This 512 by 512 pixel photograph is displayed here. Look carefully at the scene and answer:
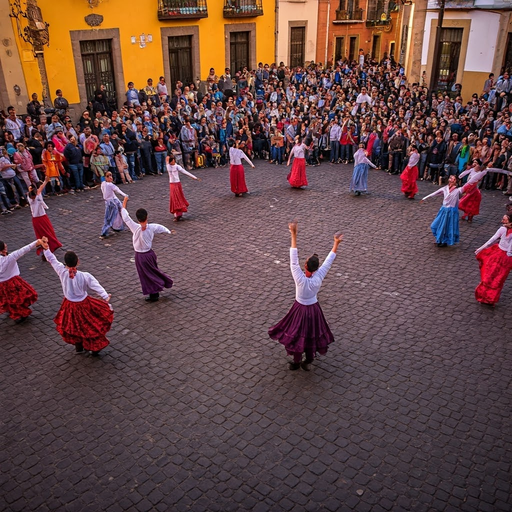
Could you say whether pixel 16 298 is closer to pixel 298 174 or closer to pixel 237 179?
pixel 237 179

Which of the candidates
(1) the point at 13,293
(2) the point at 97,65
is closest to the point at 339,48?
(2) the point at 97,65

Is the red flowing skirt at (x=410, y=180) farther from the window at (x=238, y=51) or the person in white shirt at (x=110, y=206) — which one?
the window at (x=238, y=51)

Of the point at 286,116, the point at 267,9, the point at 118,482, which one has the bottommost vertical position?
the point at 118,482

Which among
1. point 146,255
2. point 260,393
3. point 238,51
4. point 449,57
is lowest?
point 260,393

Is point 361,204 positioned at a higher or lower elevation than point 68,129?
lower

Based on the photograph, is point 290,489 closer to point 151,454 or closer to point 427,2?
point 151,454

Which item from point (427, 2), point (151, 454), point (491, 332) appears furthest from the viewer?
point (427, 2)

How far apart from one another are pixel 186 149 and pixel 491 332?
12.5 m

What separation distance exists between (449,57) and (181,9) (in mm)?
12603

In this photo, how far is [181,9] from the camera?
69.1 feet

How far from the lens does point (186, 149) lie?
17859mm

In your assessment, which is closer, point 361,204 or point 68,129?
point 361,204

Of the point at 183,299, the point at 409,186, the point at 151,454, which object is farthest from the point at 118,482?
the point at 409,186

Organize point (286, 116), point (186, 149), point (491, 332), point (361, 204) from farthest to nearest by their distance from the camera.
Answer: point (286, 116), point (186, 149), point (361, 204), point (491, 332)
